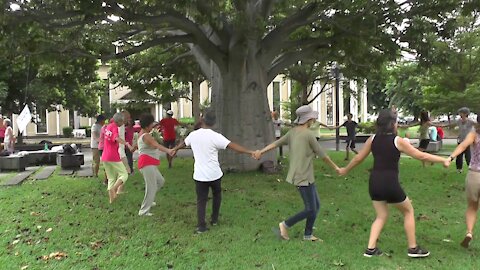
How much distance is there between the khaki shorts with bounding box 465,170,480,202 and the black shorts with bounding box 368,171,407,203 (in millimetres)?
1051

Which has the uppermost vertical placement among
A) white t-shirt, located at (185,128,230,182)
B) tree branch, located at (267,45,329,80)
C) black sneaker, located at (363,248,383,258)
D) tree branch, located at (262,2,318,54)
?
tree branch, located at (262,2,318,54)

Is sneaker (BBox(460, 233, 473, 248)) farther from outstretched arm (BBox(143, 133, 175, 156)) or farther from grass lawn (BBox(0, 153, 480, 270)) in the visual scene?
outstretched arm (BBox(143, 133, 175, 156))

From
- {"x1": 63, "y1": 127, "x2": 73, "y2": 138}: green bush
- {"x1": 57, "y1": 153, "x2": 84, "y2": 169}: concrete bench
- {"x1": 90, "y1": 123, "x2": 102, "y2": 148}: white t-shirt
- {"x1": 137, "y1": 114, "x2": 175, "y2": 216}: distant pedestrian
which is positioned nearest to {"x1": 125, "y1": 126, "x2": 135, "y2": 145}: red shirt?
{"x1": 90, "y1": 123, "x2": 102, "y2": 148}: white t-shirt

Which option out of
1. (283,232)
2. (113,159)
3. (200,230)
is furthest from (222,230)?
(113,159)

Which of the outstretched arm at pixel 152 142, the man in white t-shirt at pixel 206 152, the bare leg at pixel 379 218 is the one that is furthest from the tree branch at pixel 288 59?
the bare leg at pixel 379 218

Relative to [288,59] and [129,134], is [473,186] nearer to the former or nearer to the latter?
[129,134]

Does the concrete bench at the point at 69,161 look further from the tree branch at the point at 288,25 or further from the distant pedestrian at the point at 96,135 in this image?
the tree branch at the point at 288,25

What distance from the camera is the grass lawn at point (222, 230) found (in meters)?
5.34

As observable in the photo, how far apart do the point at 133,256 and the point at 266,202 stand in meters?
3.49

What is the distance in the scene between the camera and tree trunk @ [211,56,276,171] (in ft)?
40.2

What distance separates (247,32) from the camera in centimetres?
1084

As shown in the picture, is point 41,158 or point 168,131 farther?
point 41,158

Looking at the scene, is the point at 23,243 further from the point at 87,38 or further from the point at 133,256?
the point at 87,38

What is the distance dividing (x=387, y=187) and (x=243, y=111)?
7.34m
